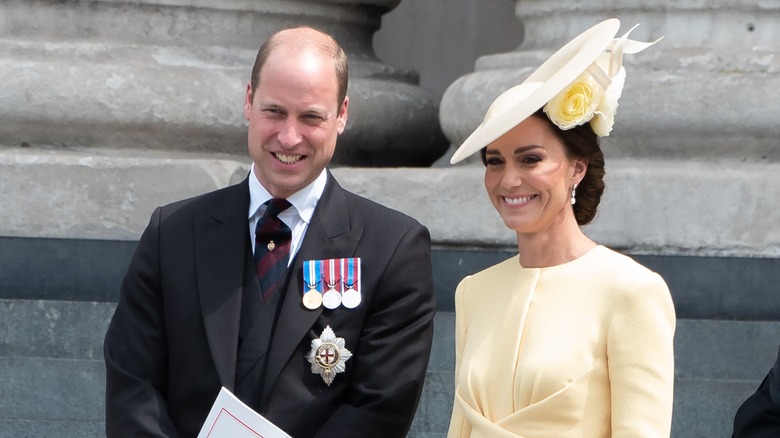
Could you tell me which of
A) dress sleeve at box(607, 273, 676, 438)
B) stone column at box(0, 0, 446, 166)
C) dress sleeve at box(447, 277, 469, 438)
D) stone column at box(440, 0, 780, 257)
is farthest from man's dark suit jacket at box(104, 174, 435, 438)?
stone column at box(0, 0, 446, 166)

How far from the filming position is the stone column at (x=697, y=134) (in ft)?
15.2

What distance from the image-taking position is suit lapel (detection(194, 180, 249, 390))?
125 inches

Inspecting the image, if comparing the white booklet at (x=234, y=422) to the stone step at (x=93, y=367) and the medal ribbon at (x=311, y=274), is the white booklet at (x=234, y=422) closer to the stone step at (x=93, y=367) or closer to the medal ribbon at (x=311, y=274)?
the medal ribbon at (x=311, y=274)

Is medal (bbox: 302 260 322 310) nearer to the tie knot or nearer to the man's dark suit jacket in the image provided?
the man's dark suit jacket

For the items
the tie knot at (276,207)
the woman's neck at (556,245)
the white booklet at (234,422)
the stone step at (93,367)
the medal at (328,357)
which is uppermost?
the woman's neck at (556,245)

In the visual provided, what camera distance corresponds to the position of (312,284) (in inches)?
127

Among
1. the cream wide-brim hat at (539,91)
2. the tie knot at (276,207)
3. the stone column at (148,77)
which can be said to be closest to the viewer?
the cream wide-brim hat at (539,91)

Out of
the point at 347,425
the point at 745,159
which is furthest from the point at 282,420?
the point at 745,159

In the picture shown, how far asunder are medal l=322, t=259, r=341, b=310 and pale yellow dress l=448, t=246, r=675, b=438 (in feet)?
1.07

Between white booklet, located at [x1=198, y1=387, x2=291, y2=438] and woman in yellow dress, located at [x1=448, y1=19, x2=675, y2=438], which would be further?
white booklet, located at [x1=198, y1=387, x2=291, y2=438]

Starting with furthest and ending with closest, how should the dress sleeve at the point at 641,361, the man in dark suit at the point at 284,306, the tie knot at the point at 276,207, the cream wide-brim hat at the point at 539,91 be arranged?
1. the tie knot at the point at 276,207
2. the man in dark suit at the point at 284,306
3. the cream wide-brim hat at the point at 539,91
4. the dress sleeve at the point at 641,361

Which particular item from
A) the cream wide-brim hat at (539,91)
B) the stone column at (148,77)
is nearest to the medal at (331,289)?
the cream wide-brim hat at (539,91)

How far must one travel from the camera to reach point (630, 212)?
4.68m

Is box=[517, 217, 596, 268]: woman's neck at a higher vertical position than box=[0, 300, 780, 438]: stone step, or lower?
higher
